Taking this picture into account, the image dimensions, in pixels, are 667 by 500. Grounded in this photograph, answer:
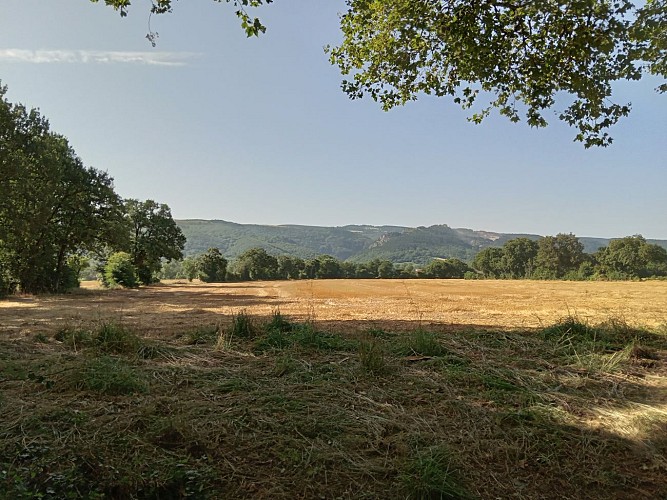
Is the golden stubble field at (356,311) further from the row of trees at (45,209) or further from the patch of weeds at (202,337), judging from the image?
the row of trees at (45,209)

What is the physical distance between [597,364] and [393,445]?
326cm

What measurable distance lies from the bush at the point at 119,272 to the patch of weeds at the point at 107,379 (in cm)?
3579

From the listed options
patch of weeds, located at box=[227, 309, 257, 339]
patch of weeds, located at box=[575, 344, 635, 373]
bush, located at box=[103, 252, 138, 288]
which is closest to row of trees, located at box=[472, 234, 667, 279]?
patch of weeds, located at box=[575, 344, 635, 373]

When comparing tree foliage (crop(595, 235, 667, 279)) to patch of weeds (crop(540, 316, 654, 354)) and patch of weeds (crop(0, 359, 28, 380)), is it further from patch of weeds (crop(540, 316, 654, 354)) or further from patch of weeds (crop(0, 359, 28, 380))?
patch of weeds (crop(0, 359, 28, 380))

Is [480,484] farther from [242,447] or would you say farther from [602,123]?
[602,123]

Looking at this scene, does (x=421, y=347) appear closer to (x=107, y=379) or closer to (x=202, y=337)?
(x=202, y=337)

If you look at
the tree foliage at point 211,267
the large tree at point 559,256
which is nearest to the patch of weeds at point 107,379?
the tree foliage at point 211,267

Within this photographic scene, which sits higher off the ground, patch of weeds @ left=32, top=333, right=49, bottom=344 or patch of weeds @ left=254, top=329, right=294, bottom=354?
patch of weeds @ left=254, top=329, right=294, bottom=354

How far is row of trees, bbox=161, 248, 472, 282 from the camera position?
6450 centimetres

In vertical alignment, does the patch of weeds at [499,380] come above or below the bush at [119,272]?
above

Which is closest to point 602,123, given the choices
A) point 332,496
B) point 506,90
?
point 506,90

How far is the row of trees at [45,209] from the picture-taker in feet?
67.4

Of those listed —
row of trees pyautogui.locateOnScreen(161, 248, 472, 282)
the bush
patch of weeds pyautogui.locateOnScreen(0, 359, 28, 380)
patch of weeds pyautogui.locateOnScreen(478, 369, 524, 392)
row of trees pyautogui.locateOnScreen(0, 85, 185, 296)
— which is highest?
row of trees pyautogui.locateOnScreen(0, 85, 185, 296)

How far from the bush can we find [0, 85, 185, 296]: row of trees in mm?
3147
